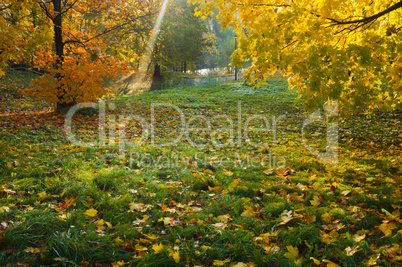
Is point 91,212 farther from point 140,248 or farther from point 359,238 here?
point 359,238

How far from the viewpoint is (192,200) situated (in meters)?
3.32

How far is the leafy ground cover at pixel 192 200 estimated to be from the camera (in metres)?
2.16

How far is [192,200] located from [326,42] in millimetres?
3072

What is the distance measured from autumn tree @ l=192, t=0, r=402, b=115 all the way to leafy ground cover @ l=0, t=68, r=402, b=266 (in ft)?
4.47

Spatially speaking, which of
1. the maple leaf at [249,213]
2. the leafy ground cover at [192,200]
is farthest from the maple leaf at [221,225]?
the maple leaf at [249,213]

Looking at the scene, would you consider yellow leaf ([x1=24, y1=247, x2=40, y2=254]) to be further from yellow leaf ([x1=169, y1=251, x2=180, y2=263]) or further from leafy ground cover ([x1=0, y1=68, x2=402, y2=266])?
yellow leaf ([x1=169, y1=251, x2=180, y2=263])

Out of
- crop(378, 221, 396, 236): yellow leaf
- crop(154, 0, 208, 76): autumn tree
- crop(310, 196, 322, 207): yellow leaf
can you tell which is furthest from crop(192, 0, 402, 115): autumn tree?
crop(154, 0, 208, 76): autumn tree

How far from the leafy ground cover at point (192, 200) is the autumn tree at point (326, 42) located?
1363 mm

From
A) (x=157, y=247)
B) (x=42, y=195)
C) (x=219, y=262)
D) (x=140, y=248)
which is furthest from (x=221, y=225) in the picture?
(x=42, y=195)

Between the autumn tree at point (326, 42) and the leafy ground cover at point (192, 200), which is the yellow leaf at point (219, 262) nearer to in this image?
the leafy ground cover at point (192, 200)

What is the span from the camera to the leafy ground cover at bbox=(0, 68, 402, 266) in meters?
2.16

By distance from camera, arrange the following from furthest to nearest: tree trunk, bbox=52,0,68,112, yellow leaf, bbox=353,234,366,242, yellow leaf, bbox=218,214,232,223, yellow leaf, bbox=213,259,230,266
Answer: tree trunk, bbox=52,0,68,112
yellow leaf, bbox=218,214,232,223
yellow leaf, bbox=353,234,366,242
yellow leaf, bbox=213,259,230,266

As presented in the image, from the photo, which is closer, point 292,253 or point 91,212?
point 292,253

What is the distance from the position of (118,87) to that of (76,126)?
14.9m
